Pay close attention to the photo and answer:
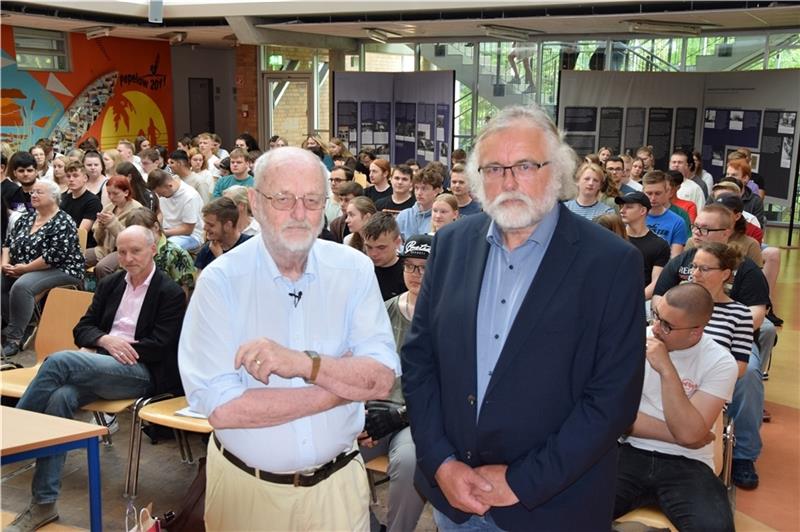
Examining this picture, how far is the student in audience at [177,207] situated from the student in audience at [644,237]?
13.0 feet

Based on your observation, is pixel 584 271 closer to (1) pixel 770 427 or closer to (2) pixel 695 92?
(1) pixel 770 427

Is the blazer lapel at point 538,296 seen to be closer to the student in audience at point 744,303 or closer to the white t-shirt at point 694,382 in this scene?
the white t-shirt at point 694,382

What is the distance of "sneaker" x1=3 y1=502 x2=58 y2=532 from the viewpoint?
3496 millimetres

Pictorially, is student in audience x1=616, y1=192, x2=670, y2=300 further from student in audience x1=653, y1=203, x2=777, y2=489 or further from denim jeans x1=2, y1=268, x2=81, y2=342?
denim jeans x1=2, y1=268, x2=81, y2=342

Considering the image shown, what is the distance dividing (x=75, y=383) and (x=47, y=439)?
118cm

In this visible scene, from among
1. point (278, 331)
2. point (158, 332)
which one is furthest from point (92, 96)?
point (278, 331)

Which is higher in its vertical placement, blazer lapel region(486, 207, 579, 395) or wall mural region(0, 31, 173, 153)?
wall mural region(0, 31, 173, 153)

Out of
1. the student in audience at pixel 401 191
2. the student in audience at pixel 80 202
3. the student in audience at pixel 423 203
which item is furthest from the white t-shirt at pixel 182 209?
the student in audience at pixel 423 203

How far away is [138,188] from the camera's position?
687 cm

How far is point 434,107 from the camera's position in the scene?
12336 mm

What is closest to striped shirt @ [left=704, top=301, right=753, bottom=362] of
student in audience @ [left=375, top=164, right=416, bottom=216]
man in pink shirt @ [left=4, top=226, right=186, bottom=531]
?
man in pink shirt @ [left=4, top=226, right=186, bottom=531]

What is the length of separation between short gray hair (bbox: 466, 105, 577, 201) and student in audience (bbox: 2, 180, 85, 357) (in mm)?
4849

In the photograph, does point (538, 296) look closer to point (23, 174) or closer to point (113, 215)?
point (113, 215)

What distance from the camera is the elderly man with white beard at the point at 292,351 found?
206 cm
